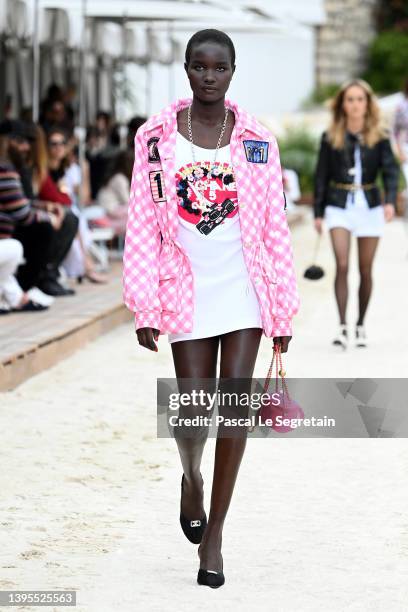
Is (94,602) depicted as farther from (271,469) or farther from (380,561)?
(271,469)

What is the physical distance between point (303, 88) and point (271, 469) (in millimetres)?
30860

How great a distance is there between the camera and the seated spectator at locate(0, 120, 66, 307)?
33.2 feet

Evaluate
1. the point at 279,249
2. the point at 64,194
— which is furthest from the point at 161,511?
the point at 64,194

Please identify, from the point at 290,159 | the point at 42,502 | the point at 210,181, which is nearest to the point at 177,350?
the point at 210,181

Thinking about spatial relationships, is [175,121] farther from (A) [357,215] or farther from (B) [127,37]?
(B) [127,37]

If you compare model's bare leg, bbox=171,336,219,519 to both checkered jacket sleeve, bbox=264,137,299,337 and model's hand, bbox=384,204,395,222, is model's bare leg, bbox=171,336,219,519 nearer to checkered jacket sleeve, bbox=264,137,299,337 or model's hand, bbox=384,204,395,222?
checkered jacket sleeve, bbox=264,137,299,337

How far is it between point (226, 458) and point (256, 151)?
0.97 m

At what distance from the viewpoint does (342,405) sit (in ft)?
→ 26.2

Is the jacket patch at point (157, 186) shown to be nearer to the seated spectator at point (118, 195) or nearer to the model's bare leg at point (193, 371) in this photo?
the model's bare leg at point (193, 371)

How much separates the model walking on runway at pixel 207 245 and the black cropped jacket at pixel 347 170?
5.03 m

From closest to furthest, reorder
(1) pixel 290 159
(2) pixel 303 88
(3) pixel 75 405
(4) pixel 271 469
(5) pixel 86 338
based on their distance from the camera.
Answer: (4) pixel 271 469 < (3) pixel 75 405 < (5) pixel 86 338 < (1) pixel 290 159 < (2) pixel 303 88

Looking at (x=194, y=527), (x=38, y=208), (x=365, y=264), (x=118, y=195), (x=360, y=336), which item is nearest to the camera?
(x=194, y=527)

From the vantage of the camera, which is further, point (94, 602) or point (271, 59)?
Result: point (271, 59)

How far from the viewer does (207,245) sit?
4.76 metres
